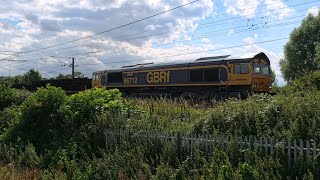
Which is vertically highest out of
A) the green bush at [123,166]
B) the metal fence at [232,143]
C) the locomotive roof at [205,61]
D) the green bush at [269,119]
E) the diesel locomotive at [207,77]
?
the locomotive roof at [205,61]

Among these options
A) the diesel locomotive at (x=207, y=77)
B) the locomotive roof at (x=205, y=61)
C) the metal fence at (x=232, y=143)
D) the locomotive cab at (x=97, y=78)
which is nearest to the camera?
the metal fence at (x=232, y=143)

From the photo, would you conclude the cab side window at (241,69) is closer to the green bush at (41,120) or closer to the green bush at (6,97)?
the green bush at (6,97)

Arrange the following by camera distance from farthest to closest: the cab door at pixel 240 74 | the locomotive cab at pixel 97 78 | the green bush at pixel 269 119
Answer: the locomotive cab at pixel 97 78
the cab door at pixel 240 74
the green bush at pixel 269 119

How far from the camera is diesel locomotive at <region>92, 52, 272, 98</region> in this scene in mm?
25969

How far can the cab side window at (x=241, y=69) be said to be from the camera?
25.9 metres

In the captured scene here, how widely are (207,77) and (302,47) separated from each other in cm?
3607

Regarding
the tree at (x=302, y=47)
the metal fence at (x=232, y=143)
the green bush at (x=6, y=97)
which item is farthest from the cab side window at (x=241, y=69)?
the tree at (x=302, y=47)

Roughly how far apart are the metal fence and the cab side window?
56.6ft

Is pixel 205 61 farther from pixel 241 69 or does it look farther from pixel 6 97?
pixel 6 97

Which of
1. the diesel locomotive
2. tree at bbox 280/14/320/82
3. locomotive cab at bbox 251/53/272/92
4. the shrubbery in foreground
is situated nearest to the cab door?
the diesel locomotive

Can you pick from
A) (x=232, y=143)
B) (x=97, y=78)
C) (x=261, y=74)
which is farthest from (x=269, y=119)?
(x=97, y=78)

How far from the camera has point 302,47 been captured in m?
58.6

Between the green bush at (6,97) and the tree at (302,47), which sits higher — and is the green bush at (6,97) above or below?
below

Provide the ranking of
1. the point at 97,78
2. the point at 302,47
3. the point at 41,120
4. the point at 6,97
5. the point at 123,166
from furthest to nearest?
1. the point at 302,47
2. the point at 97,78
3. the point at 6,97
4. the point at 41,120
5. the point at 123,166
